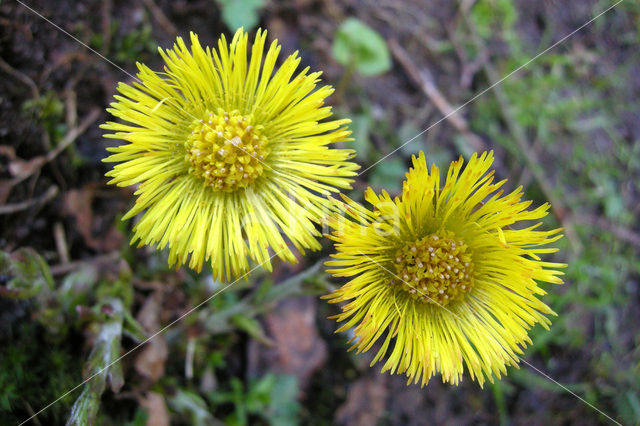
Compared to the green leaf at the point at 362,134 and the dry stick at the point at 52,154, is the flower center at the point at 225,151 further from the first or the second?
the green leaf at the point at 362,134

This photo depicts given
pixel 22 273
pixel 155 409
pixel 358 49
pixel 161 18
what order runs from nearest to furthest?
pixel 22 273, pixel 155 409, pixel 161 18, pixel 358 49

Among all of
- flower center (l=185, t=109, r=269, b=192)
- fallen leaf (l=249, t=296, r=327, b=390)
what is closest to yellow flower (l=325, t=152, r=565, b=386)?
flower center (l=185, t=109, r=269, b=192)

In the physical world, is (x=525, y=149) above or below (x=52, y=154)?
below

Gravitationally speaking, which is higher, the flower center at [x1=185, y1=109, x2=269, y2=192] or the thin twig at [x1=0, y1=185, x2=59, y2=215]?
the thin twig at [x1=0, y1=185, x2=59, y2=215]

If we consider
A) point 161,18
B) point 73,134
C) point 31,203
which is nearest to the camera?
point 31,203

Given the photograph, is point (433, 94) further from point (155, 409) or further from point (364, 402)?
point (155, 409)

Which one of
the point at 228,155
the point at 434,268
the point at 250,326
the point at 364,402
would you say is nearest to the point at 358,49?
the point at 228,155

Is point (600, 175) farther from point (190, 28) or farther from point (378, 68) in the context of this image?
point (190, 28)

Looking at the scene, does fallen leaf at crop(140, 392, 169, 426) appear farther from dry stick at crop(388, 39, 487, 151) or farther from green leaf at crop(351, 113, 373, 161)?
dry stick at crop(388, 39, 487, 151)
